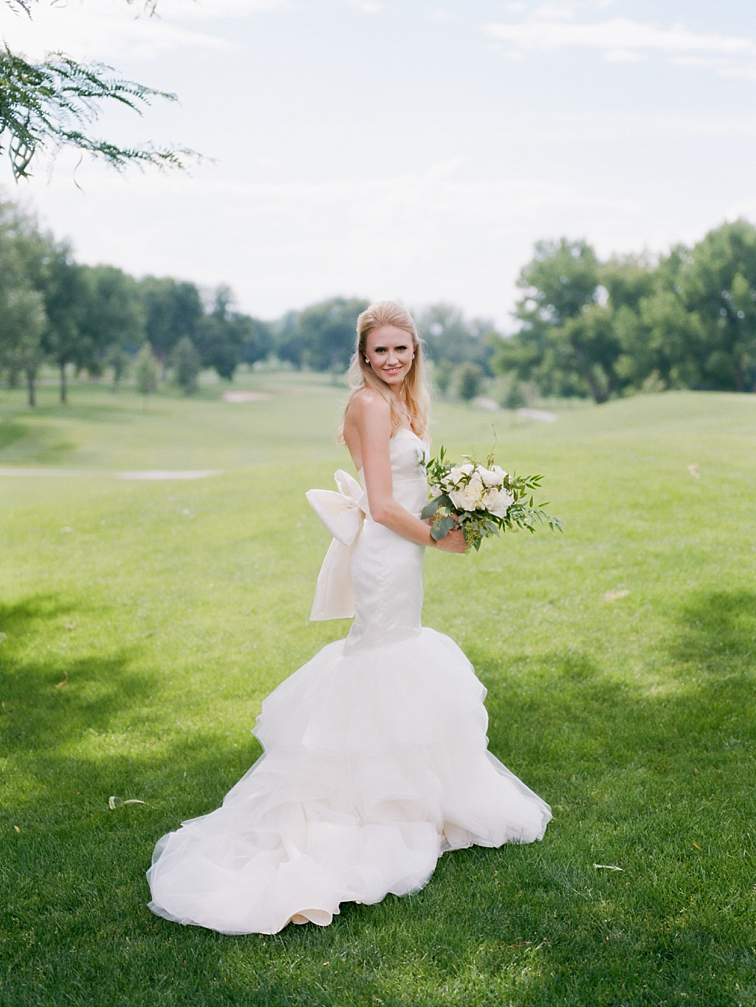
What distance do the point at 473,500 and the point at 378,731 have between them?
1315 millimetres

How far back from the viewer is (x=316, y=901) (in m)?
4.06

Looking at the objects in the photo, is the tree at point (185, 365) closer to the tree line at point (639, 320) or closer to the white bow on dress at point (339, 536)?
the tree line at point (639, 320)

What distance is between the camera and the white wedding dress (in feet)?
14.3

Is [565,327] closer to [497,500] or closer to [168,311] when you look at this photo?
[168,311]

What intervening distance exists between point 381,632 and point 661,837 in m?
1.92

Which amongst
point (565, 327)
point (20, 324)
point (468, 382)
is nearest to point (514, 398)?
point (565, 327)

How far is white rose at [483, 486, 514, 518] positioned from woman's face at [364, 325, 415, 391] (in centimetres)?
81

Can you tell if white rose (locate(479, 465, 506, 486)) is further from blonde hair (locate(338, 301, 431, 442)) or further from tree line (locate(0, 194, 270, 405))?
tree line (locate(0, 194, 270, 405))

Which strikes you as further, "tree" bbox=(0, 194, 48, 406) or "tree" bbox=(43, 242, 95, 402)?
"tree" bbox=(43, 242, 95, 402)

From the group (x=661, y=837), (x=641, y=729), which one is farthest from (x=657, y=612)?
(x=661, y=837)

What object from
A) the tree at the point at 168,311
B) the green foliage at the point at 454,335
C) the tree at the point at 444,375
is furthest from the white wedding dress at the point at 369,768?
the green foliage at the point at 454,335

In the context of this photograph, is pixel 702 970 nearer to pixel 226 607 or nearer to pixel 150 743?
pixel 150 743

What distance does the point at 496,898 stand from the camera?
4.26m

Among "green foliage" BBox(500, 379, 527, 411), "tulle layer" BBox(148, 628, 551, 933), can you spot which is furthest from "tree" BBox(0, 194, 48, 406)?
"tulle layer" BBox(148, 628, 551, 933)
